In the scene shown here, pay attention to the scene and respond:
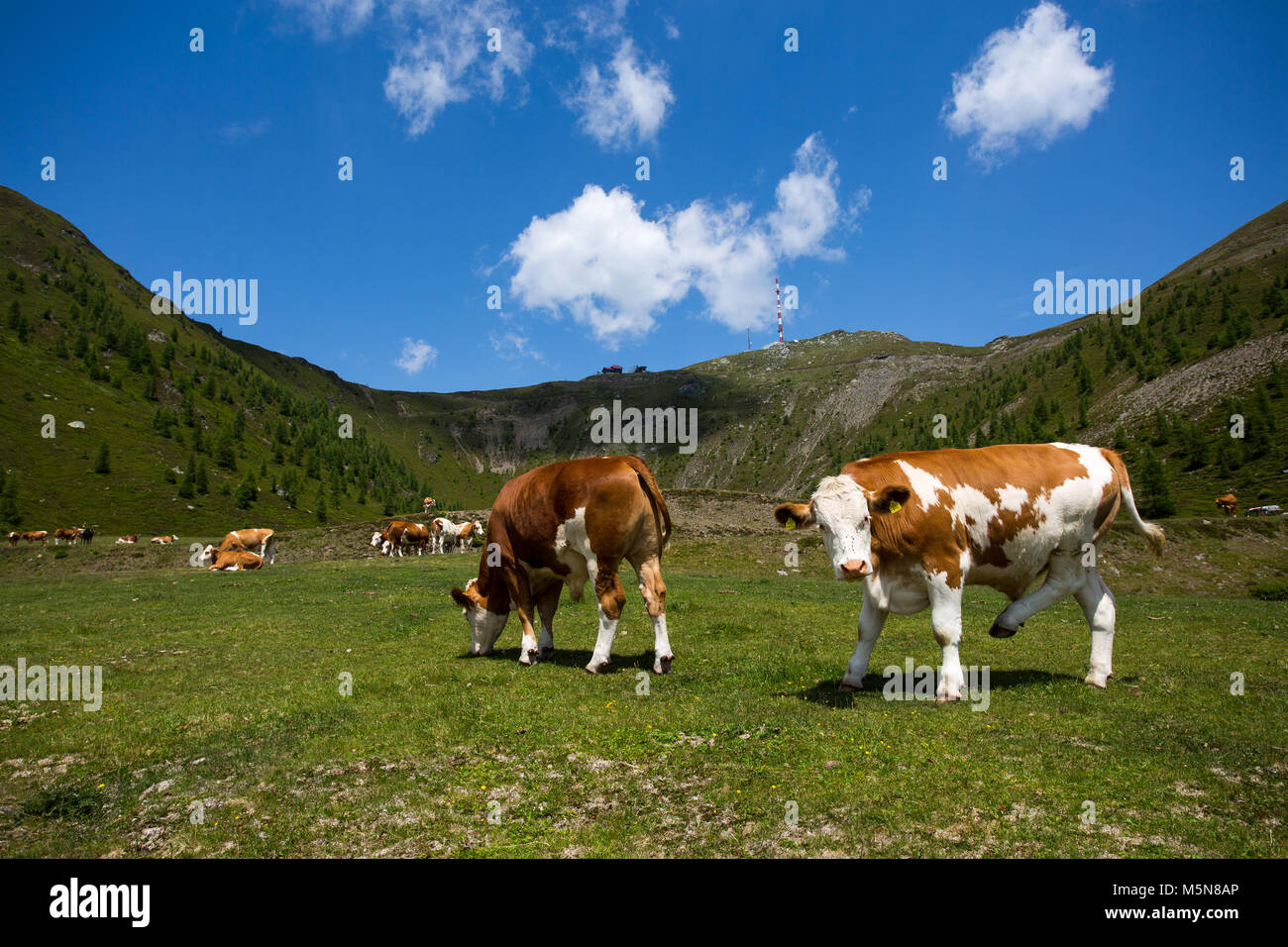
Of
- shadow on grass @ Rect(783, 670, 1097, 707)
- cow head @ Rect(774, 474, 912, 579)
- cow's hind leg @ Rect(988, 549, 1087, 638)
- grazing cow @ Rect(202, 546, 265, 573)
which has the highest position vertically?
cow head @ Rect(774, 474, 912, 579)

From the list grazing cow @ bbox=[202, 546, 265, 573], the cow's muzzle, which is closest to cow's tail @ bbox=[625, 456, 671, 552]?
the cow's muzzle

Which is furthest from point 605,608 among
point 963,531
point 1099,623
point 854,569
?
point 1099,623

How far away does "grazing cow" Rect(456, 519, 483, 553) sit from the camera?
59406 mm

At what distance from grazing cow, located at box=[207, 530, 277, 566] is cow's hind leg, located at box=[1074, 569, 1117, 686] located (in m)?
50.3

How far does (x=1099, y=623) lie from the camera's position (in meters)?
11.4

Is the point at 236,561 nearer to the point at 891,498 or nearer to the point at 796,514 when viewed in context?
the point at 796,514

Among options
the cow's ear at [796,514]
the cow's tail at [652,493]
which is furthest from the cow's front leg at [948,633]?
the cow's tail at [652,493]

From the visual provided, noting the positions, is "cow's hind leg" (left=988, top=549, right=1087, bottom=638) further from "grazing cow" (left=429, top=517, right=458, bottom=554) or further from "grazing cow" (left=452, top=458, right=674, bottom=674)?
"grazing cow" (left=429, top=517, right=458, bottom=554)

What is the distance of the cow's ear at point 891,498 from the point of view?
9.98 meters

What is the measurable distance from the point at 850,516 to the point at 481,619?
347 inches
